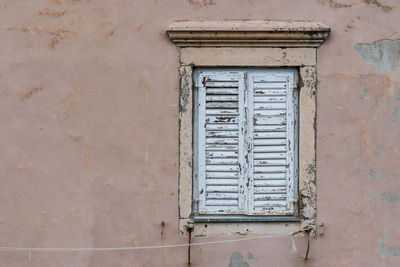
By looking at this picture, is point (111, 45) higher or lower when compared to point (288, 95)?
higher

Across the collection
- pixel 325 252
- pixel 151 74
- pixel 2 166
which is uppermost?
pixel 151 74

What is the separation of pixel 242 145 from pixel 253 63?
2.53ft

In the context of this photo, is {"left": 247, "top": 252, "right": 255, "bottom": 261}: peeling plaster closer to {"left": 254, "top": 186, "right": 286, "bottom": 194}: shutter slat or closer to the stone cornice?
{"left": 254, "top": 186, "right": 286, "bottom": 194}: shutter slat

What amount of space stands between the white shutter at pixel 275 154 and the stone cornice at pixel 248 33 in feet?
1.27

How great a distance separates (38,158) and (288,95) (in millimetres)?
2391

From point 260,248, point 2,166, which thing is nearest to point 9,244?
point 2,166

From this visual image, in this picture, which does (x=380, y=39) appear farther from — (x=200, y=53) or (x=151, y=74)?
(x=151, y=74)

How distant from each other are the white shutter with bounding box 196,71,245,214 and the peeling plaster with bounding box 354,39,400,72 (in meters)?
1.17

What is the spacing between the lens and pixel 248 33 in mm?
5062

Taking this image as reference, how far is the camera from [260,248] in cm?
508

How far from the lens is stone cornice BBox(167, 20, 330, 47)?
5039 millimetres

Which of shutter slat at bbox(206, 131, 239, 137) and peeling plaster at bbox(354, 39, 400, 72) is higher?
peeling plaster at bbox(354, 39, 400, 72)

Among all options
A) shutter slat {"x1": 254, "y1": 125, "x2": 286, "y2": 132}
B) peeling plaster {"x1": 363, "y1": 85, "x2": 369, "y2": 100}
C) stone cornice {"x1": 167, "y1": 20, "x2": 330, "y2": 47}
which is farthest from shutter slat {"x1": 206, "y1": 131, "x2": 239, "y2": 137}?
peeling plaster {"x1": 363, "y1": 85, "x2": 369, "y2": 100}

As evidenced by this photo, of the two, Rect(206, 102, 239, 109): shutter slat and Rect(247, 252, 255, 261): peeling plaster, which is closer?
Rect(247, 252, 255, 261): peeling plaster
